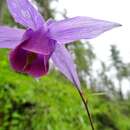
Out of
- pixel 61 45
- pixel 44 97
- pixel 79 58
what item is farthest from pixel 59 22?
pixel 79 58

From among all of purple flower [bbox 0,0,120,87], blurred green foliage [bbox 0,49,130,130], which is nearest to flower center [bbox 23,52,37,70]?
purple flower [bbox 0,0,120,87]

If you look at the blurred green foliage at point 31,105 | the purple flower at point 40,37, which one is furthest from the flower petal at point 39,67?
the blurred green foliage at point 31,105

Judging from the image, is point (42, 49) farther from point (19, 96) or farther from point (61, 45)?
point (19, 96)

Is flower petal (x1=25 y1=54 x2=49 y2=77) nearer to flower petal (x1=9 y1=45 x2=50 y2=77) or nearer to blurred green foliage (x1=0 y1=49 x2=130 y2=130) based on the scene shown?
flower petal (x1=9 y1=45 x2=50 y2=77)

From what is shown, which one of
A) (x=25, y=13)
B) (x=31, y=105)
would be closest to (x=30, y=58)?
(x=25, y=13)

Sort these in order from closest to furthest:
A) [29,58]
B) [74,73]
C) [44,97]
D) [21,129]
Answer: [74,73], [29,58], [21,129], [44,97]

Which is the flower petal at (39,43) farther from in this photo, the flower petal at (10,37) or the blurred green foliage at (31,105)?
the blurred green foliage at (31,105)
